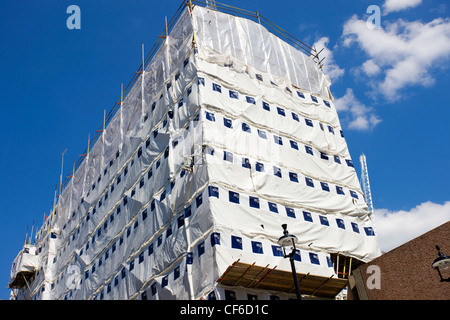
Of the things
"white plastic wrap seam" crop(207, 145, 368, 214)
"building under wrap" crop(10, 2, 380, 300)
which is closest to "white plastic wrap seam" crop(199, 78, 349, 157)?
"building under wrap" crop(10, 2, 380, 300)

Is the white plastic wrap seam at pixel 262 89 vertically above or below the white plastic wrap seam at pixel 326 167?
above

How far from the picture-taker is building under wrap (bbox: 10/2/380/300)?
23.5 m

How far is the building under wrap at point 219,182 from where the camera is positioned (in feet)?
77.1

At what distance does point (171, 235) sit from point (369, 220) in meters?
12.1

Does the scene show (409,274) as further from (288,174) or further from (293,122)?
(293,122)

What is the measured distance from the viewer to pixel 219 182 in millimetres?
24641

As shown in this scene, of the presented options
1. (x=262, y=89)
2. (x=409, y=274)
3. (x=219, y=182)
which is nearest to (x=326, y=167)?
(x=262, y=89)

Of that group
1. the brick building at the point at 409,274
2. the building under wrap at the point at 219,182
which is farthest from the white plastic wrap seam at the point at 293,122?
the brick building at the point at 409,274

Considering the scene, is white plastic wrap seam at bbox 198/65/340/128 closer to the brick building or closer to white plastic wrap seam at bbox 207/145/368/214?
white plastic wrap seam at bbox 207/145/368/214

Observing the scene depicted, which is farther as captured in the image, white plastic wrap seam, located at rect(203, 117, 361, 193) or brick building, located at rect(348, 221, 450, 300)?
white plastic wrap seam, located at rect(203, 117, 361, 193)

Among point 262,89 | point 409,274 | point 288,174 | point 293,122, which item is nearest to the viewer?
point 409,274

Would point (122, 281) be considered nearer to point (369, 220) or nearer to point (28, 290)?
point (369, 220)

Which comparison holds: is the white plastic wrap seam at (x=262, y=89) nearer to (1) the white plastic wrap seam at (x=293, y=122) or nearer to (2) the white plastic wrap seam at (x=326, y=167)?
(1) the white plastic wrap seam at (x=293, y=122)

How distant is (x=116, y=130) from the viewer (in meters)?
40.0
